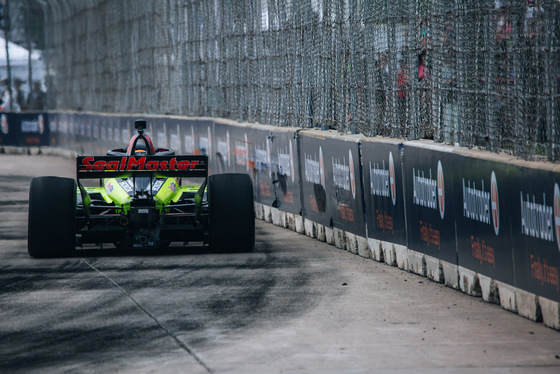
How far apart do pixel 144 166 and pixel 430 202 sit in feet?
11.6

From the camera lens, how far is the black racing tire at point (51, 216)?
41.7ft

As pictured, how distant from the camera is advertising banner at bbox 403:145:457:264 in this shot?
1077 cm

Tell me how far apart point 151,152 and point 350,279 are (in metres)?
3.94

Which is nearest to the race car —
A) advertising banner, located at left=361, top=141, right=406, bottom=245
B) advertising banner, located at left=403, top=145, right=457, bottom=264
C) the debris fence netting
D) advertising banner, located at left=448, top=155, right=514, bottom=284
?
advertising banner, located at left=361, top=141, right=406, bottom=245

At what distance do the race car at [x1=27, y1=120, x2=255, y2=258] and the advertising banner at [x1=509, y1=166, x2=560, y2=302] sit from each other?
4.66 metres

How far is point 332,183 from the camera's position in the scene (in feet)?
47.7

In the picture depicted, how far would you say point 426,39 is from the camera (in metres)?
12.4

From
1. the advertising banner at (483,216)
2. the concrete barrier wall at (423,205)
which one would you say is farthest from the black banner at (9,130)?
the advertising banner at (483,216)

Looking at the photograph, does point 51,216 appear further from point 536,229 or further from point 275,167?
point 536,229

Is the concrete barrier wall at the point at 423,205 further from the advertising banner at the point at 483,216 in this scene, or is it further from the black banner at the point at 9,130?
the black banner at the point at 9,130

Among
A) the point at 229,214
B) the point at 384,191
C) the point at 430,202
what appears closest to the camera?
the point at 430,202

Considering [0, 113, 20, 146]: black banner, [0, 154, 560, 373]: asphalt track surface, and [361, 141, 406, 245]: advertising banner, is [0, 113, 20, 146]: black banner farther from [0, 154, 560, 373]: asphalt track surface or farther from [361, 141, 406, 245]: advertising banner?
[361, 141, 406, 245]: advertising banner

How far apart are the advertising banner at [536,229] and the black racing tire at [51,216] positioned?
556 centimetres

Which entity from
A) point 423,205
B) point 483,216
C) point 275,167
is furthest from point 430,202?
point 275,167
